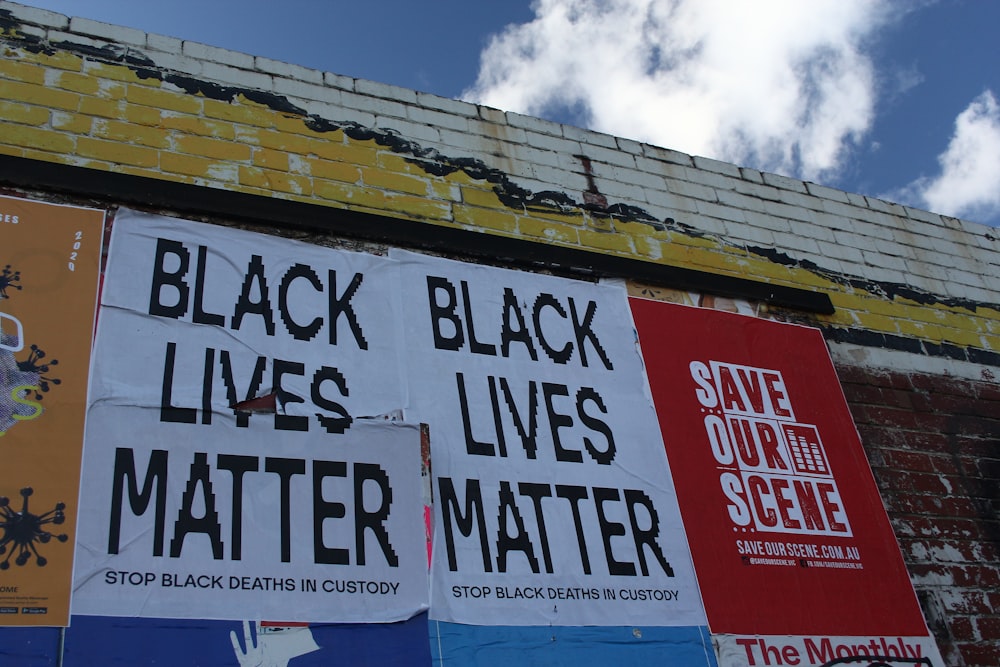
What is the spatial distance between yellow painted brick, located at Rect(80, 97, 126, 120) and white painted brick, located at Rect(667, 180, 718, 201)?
3.18 meters

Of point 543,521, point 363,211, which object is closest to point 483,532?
point 543,521

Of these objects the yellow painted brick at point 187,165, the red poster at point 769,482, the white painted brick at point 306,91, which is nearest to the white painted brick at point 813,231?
the red poster at point 769,482

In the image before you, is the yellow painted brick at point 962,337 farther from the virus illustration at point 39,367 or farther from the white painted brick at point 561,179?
the virus illustration at point 39,367

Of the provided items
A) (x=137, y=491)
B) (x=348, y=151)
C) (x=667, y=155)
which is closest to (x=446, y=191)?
(x=348, y=151)

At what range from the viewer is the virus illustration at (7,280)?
12.1 ft

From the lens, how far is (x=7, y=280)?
147 inches

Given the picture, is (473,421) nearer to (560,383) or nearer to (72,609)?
(560,383)

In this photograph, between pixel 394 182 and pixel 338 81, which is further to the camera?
pixel 338 81

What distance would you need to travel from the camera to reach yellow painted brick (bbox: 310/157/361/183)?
16.0 feet

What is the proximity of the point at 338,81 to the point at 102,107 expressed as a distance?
1267 millimetres

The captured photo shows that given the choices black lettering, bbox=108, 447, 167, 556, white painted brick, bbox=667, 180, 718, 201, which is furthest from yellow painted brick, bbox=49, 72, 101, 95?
white painted brick, bbox=667, 180, 718, 201

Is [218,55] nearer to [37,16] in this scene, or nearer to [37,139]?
[37,16]

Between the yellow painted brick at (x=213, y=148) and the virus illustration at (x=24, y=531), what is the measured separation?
193 centimetres

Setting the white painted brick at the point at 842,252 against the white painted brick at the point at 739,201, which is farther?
the white painted brick at the point at 842,252
